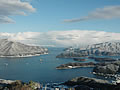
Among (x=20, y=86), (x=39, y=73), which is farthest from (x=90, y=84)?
(x=39, y=73)

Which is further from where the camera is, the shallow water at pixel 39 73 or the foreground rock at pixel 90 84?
the shallow water at pixel 39 73

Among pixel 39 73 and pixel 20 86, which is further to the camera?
pixel 39 73

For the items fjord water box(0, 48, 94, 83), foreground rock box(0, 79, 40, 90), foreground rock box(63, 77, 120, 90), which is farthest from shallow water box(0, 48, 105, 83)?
foreground rock box(0, 79, 40, 90)

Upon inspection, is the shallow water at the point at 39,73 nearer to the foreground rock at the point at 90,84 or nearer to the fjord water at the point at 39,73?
the fjord water at the point at 39,73

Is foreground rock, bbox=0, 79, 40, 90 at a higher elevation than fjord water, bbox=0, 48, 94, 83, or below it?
higher

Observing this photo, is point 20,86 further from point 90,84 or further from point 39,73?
point 39,73

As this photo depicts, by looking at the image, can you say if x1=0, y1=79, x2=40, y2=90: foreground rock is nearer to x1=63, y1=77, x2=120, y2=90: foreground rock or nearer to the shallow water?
x1=63, y1=77, x2=120, y2=90: foreground rock

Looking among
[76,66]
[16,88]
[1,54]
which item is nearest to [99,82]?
[16,88]

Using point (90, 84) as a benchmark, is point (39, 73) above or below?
below

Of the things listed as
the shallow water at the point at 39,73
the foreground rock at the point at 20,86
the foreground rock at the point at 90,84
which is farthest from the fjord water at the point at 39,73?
the foreground rock at the point at 20,86

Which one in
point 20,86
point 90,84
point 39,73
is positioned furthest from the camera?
point 39,73

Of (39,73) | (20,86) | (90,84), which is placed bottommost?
(39,73)
